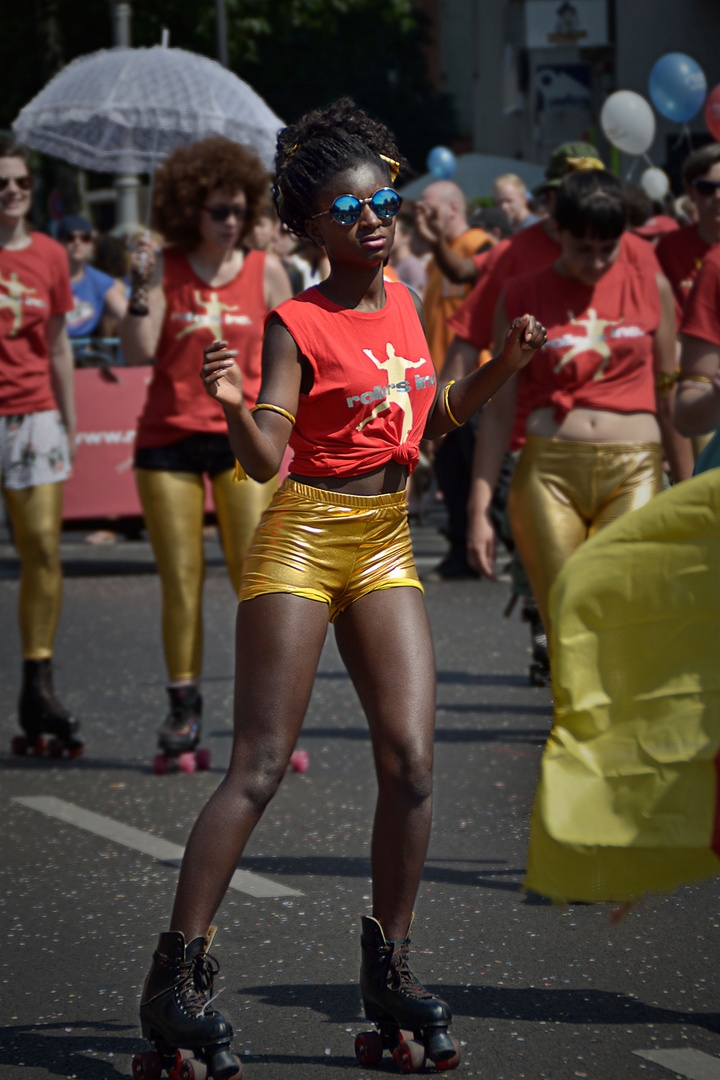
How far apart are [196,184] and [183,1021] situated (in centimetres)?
382

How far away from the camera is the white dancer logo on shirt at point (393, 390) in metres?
3.63

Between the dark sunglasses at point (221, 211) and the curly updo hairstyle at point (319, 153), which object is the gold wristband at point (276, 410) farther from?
the dark sunglasses at point (221, 211)

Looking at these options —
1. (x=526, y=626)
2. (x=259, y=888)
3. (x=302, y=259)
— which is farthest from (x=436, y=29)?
(x=259, y=888)

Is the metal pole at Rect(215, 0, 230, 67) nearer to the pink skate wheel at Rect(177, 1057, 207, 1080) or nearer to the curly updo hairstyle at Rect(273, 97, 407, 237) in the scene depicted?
the curly updo hairstyle at Rect(273, 97, 407, 237)

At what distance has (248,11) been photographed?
107 ft

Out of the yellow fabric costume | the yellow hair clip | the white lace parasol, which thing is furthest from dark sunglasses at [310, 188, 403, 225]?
the white lace parasol

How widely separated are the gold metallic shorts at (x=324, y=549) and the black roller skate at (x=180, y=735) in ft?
9.37

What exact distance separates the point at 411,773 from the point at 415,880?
24 centimetres

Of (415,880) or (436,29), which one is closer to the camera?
(415,880)

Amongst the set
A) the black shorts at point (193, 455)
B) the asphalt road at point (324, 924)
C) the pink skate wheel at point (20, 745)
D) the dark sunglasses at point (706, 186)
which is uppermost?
the dark sunglasses at point (706, 186)

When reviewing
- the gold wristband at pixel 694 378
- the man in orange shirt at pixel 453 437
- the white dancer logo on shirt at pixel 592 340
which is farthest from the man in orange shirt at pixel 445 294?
the gold wristband at pixel 694 378

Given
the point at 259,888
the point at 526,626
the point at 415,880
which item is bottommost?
the point at 526,626

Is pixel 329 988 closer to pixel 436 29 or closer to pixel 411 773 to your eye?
pixel 411 773

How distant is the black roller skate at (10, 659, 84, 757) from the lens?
6695 mm
